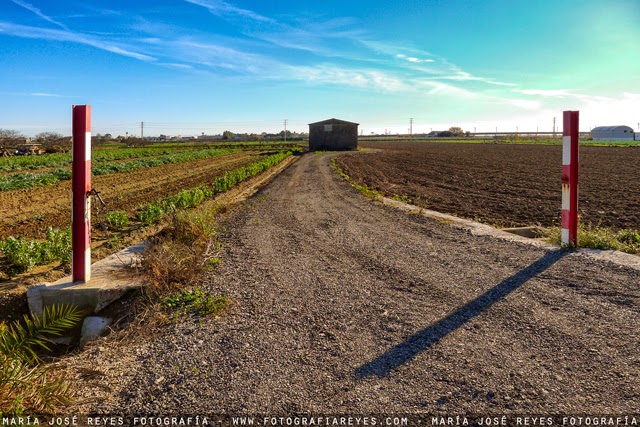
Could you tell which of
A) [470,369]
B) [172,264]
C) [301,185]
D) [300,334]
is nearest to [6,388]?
[300,334]

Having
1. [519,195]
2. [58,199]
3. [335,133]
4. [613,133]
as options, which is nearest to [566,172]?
[519,195]

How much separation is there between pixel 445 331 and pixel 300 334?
1.12 meters

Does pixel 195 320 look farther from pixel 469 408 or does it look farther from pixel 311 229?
pixel 311 229

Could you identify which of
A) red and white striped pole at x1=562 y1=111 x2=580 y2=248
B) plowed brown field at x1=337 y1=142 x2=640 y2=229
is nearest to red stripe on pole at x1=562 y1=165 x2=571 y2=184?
red and white striped pole at x1=562 y1=111 x2=580 y2=248

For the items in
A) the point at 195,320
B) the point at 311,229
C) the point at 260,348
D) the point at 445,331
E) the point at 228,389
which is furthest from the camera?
the point at 311,229

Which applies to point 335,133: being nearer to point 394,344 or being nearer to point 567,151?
point 567,151

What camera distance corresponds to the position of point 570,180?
668 cm

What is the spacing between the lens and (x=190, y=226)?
6996mm

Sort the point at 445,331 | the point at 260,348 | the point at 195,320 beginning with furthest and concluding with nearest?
the point at 195,320 → the point at 445,331 → the point at 260,348

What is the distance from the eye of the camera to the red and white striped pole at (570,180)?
6.59 meters

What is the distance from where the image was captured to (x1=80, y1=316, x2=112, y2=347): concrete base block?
4465 mm

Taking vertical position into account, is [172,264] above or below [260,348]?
above

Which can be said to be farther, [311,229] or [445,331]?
[311,229]

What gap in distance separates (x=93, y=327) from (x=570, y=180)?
20.0 feet
